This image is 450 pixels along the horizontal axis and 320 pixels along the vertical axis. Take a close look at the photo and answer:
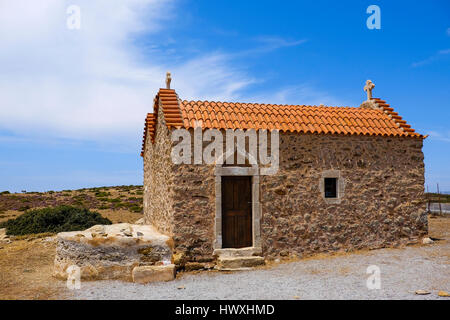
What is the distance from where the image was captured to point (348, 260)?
8977 millimetres

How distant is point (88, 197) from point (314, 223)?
80.5 ft

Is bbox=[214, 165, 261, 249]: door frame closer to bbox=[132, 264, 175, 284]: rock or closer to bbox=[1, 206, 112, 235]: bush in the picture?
bbox=[132, 264, 175, 284]: rock

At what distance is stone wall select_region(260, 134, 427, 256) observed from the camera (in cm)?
921

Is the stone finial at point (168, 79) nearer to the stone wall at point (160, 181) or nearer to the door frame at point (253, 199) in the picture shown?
the stone wall at point (160, 181)

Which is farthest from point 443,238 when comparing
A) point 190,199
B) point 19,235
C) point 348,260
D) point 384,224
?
point 19,235

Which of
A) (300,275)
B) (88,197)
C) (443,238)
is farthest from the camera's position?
(88,197)

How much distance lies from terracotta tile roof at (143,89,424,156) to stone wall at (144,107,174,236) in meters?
0.55

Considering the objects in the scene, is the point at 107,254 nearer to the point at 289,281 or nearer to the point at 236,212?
the point at 236,212
